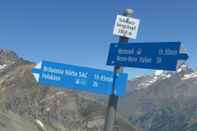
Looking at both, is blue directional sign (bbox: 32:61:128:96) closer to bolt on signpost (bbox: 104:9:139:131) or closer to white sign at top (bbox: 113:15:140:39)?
bolt on signpost (bbox: 104:9:139:131)

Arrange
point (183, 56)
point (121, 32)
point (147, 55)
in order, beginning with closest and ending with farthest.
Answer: point (183, 56) → point (147, 55) → point (121, 32)

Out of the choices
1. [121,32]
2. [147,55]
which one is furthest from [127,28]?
[147,55]

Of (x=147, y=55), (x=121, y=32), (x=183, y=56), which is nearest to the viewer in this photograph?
(x=183, y=56)

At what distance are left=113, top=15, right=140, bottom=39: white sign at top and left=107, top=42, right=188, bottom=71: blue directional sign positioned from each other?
32 centimetres

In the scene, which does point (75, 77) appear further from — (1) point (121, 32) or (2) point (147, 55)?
(2) point (147, 55)

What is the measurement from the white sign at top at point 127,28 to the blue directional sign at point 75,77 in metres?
1.21

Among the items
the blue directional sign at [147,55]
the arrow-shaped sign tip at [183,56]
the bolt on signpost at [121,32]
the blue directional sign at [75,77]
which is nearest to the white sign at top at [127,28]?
the bolt on signpost at [121,32]

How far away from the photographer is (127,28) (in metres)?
15.1

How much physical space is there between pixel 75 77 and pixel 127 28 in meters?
2.10

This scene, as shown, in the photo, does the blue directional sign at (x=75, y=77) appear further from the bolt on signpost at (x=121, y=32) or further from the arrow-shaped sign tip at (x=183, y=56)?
the arrow-shaped sign tip at (x=183, y=56)

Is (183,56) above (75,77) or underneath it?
A: above

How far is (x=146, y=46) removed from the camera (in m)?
15.0

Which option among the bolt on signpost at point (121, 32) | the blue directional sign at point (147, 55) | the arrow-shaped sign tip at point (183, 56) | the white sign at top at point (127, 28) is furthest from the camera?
the white sign at top at point (127, 28)

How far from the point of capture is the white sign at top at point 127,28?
15000mm
